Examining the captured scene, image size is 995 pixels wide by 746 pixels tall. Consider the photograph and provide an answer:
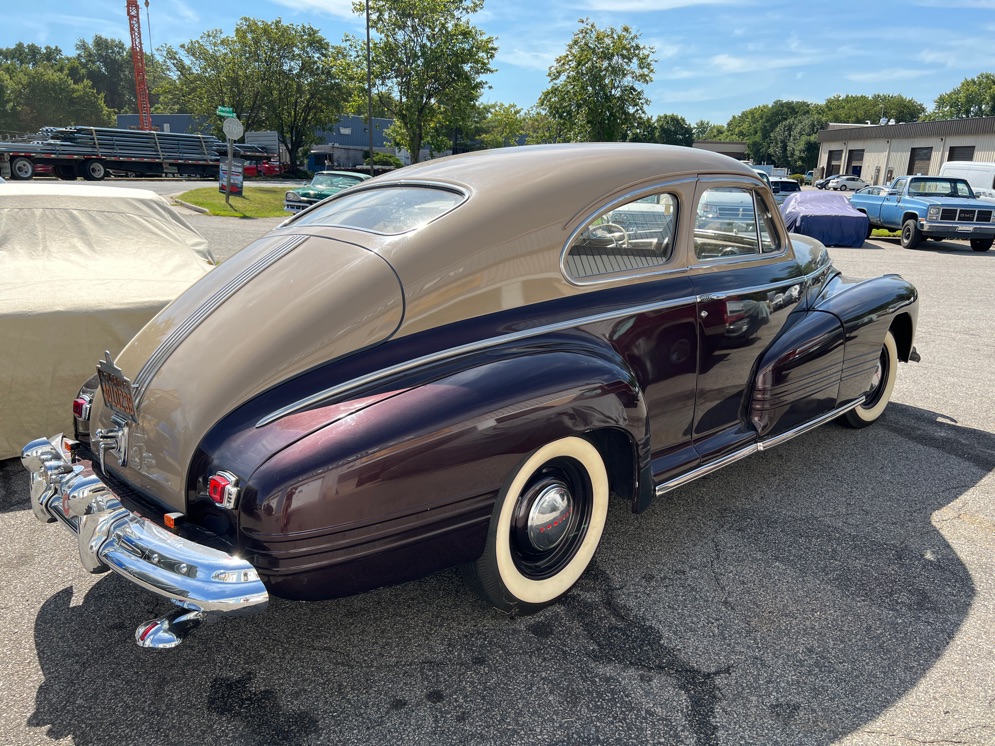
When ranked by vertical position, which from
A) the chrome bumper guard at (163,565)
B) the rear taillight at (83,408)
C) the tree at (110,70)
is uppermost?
the tree at (110,70)

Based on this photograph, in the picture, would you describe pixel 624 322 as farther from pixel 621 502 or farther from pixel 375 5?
pixel 375 5

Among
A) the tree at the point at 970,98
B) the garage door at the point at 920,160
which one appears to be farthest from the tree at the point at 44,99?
the tree at the point at 970,98

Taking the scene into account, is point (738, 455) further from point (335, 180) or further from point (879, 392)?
point (335, 180)

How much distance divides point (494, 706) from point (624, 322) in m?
1.51

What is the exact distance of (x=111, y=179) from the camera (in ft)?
102

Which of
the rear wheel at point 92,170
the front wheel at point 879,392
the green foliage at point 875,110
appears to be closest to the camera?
A: the front wheel at point 879,392

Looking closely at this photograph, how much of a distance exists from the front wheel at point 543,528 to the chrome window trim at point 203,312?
132 centimetres

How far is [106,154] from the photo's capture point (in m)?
30.2

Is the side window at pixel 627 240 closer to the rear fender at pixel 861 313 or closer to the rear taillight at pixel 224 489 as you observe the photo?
the rear fender at pixel 861 313

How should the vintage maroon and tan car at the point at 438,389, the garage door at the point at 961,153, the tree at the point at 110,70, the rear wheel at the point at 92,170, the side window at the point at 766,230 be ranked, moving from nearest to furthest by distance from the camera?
the vintage maroon and tan car at the point at 438,389
the side window at the point at 766,230
the rear wheel at the point at 92,170
the garage door at the point at 961,153
the tree at the point at 110,70

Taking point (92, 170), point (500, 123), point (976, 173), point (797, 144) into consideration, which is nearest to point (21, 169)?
point (92, 170)

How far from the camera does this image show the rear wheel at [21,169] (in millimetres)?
27766

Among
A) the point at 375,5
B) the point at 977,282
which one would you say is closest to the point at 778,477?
the point at 977,282

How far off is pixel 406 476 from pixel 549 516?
69 cm
